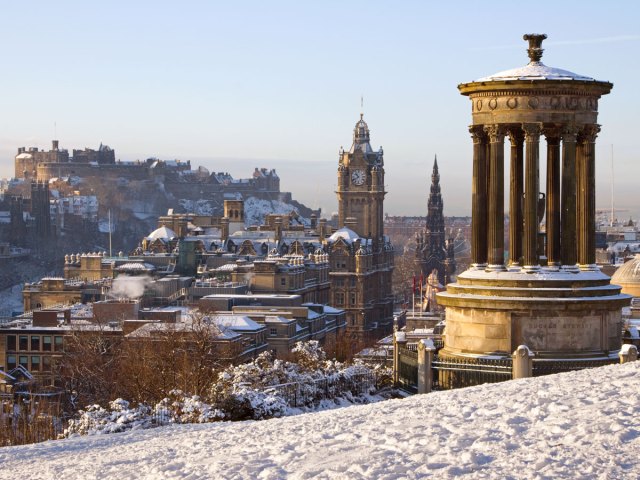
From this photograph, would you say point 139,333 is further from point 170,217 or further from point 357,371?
point 170,217

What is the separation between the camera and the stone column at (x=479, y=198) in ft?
83.6

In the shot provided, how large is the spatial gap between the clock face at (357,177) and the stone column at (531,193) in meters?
152

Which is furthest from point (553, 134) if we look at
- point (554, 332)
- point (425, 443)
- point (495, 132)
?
point (425, 443)

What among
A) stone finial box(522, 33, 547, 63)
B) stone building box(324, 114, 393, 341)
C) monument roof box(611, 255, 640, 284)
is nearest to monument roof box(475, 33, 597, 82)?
stone finial box(522, 33, 547, 63)

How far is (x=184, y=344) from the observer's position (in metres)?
63.9

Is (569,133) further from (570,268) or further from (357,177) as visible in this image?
(357,177)

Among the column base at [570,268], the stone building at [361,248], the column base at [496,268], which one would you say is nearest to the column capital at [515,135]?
the column base at [496,268]

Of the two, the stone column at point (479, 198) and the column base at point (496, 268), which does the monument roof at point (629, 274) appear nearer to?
the stone column at point (479, 198)

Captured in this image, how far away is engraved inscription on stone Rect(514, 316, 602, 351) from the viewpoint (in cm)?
2480

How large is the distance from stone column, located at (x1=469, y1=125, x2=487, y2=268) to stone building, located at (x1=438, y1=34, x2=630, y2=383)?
16 mm

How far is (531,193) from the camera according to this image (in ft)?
82.4

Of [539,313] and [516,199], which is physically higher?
[516,199]

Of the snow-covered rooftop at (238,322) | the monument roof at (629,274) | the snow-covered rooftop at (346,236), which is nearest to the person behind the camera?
the monument roof at (629,274)

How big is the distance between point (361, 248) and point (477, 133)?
133 metres
